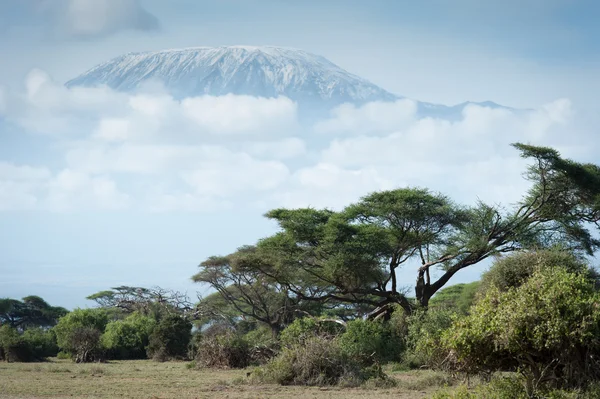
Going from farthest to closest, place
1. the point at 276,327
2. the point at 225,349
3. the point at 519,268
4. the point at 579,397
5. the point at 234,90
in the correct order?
the point at 234,90 < the point at 276,327 < the point at 225,349 < the point at 519,268 < the point at 579,397

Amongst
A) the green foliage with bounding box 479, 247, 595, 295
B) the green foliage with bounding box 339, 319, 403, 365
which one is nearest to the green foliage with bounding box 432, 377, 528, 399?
the green foliage with bounding box 479, 247, 595, 295

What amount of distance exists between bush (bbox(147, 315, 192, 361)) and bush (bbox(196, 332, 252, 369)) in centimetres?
738

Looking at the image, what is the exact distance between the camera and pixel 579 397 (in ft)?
37.0

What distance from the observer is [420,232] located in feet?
118

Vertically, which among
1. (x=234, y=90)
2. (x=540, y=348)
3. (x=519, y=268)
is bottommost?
(x=540, y=348)

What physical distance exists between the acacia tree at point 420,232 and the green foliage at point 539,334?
21662mm

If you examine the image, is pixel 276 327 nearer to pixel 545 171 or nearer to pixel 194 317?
pixel 194 317

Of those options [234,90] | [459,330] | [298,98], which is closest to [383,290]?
[459,330]

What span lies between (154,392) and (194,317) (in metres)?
28.4

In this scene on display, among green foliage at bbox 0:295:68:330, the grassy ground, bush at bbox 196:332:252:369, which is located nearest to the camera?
the grassy ground

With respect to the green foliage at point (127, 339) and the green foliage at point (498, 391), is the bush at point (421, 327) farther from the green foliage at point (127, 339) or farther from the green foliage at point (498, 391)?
the green foliage at point (127, 339)

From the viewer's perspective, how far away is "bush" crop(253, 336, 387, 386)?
21.1 meters

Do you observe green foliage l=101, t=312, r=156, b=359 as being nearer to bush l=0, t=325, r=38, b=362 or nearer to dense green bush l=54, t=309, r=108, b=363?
dense green bush l=54, t=309, r=108, b=363

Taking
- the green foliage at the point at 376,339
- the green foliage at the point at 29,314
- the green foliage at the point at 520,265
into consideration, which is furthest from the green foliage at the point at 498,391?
the green foliage at the point at 29,314
